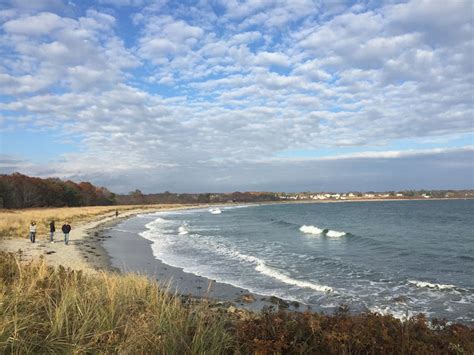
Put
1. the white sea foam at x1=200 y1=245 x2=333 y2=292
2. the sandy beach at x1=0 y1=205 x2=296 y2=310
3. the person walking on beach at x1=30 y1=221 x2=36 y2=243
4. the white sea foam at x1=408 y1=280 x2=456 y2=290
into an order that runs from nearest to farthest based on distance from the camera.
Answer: the sandy beach at x1=0 y1=205 x2=296 y2=310, the white sea foam at x1=408 y1=280 x2=456 y2=290, the white sea foam at x1=200 y1=245 x2=333 y2=292, the person walking on beach at x1=30 y1=221 x2=36 y2=243

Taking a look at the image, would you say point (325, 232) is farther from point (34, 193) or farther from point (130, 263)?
point (34, 193)

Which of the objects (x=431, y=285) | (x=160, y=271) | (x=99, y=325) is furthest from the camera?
(x=160, y=271)

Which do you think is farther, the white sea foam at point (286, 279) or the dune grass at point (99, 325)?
the white sea foam at point (286, 279)

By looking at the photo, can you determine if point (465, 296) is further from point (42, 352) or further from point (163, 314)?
point (42, 352)

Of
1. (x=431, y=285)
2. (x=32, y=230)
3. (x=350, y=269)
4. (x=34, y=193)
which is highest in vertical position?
(x=34, y=193)

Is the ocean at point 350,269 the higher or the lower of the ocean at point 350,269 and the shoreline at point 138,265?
the lower

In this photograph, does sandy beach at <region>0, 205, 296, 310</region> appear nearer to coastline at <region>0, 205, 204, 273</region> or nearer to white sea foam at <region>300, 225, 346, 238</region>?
coastline at <region>0, 205, 204, 273</region>

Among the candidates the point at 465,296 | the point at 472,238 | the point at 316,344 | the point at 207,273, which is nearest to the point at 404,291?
the point at 465,296

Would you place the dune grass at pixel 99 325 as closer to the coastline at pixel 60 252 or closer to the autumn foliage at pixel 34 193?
the coastline at pixel 60 252

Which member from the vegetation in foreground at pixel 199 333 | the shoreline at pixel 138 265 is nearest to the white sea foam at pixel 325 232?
the shoreline at pixel 138 265

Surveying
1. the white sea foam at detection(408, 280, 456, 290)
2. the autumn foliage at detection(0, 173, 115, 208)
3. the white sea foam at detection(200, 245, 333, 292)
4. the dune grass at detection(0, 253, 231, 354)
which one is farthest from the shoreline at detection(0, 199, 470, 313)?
the autumn foliage at detection(0, 173, 115, 208)

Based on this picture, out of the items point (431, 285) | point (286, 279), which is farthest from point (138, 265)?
point (431, 285)

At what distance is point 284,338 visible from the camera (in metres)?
4.64

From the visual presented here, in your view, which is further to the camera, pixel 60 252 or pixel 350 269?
pixel 60 252
